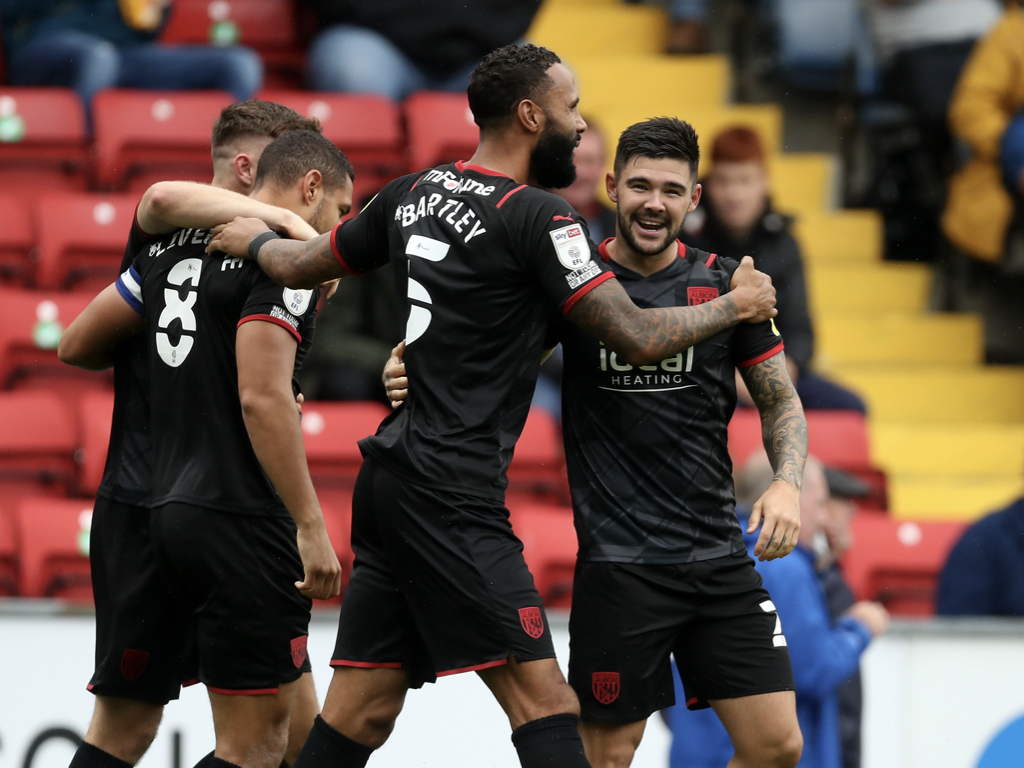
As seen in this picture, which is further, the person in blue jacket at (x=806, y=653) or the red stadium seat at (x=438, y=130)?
the red stadium seat at (x=438, y=130)

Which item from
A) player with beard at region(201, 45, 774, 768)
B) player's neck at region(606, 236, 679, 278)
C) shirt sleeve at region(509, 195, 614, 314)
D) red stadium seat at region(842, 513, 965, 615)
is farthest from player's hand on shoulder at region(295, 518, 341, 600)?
red stadium seat at region(842, 513, 965, 615)

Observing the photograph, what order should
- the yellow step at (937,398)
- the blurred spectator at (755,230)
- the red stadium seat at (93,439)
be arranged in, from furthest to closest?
the yellow step at (937,398) < the blurred spectator at (755,230) < the red stadium seat at (93,439)

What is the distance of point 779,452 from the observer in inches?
139

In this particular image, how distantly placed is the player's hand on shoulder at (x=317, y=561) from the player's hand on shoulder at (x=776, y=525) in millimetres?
1035

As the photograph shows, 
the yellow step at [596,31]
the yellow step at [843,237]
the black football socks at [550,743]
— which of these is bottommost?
the black football socks at [550,743]

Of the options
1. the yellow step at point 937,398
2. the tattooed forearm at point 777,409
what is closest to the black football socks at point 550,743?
the tattooed forearm at point 777,409

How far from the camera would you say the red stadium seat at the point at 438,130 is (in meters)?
7.18

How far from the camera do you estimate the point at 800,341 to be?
6793mm

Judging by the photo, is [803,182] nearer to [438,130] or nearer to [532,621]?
[438,130]

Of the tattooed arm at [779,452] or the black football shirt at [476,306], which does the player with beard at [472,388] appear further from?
the tattooed arm at [779,452]

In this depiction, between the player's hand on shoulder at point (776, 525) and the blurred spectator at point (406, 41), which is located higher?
the blurred spectator at point (406, 41)

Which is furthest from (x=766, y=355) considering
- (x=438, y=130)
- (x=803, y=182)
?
(x=803, y=182)

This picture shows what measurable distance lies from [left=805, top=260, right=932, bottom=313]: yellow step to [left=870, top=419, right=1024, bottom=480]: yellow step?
1.07 meters

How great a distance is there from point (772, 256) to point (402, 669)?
398cm
